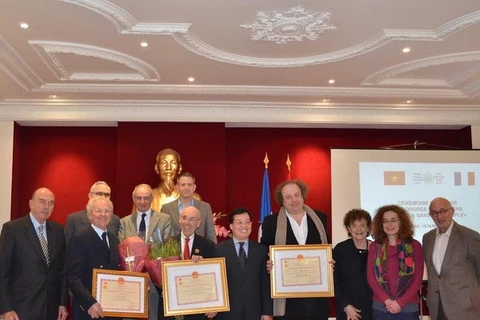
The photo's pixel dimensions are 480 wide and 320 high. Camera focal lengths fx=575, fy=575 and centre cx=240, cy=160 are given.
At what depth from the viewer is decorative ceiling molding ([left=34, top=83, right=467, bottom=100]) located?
732cm

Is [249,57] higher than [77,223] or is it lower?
higher

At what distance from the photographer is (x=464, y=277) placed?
495 centimetres

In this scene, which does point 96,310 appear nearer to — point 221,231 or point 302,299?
point 302,299

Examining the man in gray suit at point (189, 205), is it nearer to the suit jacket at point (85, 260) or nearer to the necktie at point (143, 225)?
the necktie at point (143, 225)

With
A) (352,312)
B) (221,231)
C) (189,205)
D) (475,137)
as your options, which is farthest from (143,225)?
(475,137)

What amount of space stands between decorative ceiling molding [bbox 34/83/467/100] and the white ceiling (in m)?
0.02

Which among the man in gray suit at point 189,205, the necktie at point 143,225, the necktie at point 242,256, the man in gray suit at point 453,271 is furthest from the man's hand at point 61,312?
the man in gray suit at point 453,271

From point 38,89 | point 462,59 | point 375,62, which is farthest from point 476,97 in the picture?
point 38,89

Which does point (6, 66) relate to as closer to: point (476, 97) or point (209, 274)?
point (209, 274)

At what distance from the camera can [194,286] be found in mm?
4027

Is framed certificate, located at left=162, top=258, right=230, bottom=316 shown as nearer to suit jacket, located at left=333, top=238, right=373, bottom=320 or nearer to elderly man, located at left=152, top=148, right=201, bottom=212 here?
suit jacket, located at left=333, top=238, right=373, bottom=320

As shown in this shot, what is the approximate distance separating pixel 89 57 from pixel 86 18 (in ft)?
4.11

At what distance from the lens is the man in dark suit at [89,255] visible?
3982 mm

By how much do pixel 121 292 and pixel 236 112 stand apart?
14.8ft
